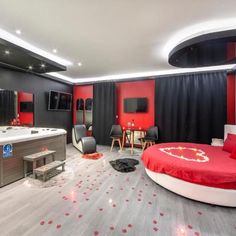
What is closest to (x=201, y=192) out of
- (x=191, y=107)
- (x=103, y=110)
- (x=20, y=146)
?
(x=191, y=107)

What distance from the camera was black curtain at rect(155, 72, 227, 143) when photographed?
4.70 metres

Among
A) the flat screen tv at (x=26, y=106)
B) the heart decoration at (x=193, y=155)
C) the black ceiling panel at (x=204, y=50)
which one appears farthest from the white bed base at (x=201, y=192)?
the flat screen tv at (x=26, y=106)

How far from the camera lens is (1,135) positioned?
367 cm

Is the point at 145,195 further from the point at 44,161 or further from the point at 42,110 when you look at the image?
the point at 42,110

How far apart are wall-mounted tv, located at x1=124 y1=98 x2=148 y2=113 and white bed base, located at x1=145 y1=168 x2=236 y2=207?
11.0 feet

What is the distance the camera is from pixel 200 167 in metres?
2.41

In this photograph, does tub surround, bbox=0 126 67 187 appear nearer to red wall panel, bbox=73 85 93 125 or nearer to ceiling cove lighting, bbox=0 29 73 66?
ceiling cove lighting, bbox=0 29 73 66

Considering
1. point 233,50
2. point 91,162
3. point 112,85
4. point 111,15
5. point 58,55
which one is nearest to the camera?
point 111,15

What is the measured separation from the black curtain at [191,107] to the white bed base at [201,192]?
278cm

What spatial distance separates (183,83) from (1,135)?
17.5ft

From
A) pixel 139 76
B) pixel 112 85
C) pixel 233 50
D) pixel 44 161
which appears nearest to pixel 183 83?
pixel 139 76

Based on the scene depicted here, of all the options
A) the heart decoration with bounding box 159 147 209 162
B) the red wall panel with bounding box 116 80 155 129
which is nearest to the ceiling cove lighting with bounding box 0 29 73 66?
the red wall panel with bounding box 116 80 155 129

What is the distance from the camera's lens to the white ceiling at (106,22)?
214 cm

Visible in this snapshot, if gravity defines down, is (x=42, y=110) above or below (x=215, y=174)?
above
